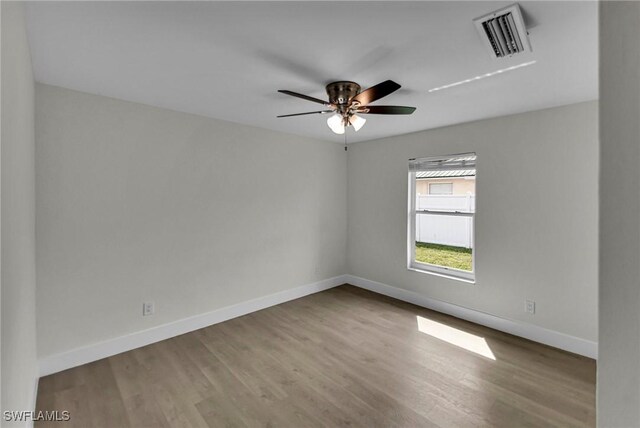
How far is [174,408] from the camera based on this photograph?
210cm

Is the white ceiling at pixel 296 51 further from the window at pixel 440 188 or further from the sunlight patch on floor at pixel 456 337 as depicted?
the sunlight patch on floor at pixel 456 337

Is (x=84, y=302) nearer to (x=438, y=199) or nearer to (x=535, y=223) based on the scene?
(x=438, y=199)

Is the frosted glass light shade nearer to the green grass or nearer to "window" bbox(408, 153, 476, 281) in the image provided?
"window" bbox(408, 153, 476, 281)

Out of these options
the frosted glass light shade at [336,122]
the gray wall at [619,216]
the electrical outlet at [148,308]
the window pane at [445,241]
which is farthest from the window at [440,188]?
the electrical outlet at [148,308]

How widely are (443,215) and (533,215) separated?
1.04 m

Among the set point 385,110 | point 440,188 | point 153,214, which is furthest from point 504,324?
point 153,214

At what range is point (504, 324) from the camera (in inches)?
129

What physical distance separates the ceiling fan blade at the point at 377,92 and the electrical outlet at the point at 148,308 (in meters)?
2.73

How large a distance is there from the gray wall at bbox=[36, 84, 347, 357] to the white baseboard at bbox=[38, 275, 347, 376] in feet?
0.21

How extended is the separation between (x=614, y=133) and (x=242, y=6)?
5.05 ft

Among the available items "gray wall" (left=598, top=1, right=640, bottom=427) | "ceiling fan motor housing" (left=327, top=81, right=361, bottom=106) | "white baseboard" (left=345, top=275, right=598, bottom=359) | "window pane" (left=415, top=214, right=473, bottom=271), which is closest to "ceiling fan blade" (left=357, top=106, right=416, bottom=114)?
"ceiling fan motor housing" (left=327, top=81, right=361, bottom=106)

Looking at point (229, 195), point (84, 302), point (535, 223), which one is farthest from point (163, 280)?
point (535, 223)

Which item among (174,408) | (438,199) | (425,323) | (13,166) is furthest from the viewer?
(438,199)

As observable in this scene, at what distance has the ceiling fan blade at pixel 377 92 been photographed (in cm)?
190
